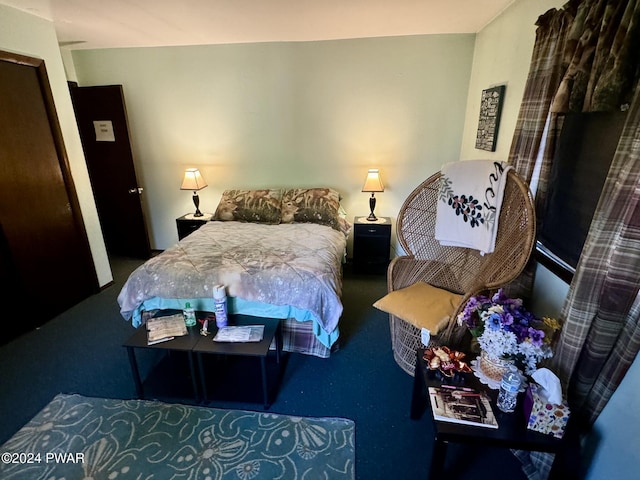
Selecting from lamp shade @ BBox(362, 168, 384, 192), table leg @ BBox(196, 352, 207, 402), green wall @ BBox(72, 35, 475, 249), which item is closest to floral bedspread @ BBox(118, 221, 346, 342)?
table leg @ BBox(196, 352, 207, 402)

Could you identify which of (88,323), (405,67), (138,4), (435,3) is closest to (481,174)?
(435,3)

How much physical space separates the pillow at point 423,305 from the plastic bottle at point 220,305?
0.91m

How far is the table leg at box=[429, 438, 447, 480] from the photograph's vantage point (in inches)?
49.4

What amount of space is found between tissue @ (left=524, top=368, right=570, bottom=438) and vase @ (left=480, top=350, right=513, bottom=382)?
5.5 inches

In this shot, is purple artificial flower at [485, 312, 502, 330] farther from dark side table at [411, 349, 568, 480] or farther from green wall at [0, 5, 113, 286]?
green wall at [0, 5, 113, 286]

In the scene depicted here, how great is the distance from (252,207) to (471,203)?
220 cm

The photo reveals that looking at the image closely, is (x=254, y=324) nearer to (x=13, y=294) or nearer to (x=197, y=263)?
(x=197, y=263)

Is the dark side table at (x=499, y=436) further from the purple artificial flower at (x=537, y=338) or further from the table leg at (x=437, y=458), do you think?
the purple artificial flower at (x=537, y=338)

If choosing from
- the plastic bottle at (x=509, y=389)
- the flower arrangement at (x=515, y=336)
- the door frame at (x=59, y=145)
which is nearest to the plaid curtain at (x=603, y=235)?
the flower arrangement at (x=515, y=336)

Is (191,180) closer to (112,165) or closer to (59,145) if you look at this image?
(112,165)

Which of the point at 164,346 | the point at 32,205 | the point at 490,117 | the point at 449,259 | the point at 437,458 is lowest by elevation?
the point at 437,458

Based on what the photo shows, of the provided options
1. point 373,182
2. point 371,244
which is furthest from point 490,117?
point 371,244

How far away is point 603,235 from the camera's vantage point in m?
1.15

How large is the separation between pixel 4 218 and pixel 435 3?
358cm
